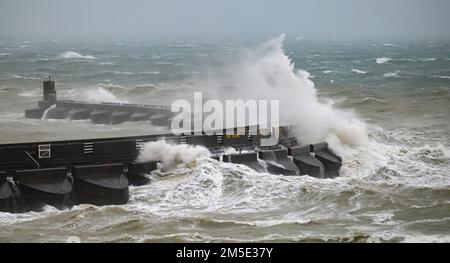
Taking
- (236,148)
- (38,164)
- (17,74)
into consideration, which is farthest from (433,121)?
(17,74)

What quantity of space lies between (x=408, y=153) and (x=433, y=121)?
1006cm

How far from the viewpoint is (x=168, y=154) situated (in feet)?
55.1

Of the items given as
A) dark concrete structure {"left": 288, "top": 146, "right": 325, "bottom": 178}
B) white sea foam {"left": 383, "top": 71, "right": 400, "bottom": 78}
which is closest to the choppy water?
dark concrete structure {"left": 288, "top": 146, "right": 325, "bottom": 178}

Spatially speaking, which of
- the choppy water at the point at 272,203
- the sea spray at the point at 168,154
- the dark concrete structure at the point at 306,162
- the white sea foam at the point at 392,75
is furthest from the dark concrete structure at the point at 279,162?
the white sea foam at the point at 392,75

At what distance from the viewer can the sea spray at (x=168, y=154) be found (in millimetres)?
16641

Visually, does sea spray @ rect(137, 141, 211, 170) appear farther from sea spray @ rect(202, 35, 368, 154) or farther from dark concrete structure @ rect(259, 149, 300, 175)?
sea spray @ rect(202, 35, 368, 154)

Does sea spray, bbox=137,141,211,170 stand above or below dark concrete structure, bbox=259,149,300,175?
above

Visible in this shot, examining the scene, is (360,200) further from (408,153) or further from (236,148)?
(408,153)

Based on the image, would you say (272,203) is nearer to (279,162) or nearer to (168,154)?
(279,162)

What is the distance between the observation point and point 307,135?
20.1m

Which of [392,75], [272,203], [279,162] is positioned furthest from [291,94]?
[392,75]

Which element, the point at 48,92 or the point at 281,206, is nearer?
the point at 281,206

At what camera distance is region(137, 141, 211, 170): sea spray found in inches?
655

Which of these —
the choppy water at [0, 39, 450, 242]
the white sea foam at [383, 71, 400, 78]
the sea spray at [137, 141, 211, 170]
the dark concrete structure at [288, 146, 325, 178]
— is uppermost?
the white sea foam at [383, 71, 400, 78]
